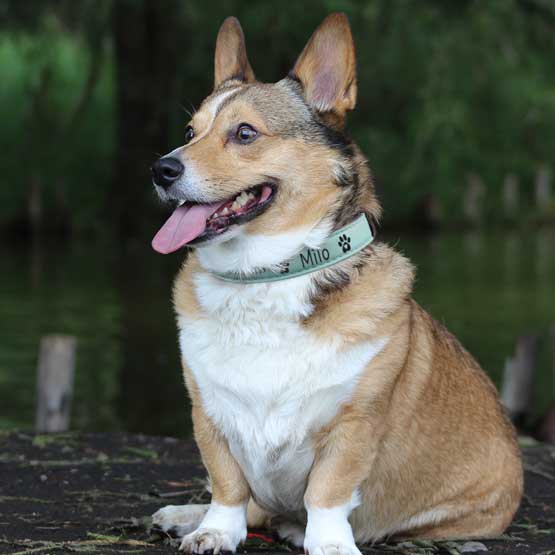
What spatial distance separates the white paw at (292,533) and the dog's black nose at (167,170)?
1.65 metres

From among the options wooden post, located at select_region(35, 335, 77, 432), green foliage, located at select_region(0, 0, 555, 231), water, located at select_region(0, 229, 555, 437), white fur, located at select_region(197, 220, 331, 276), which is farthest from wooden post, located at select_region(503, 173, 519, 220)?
white fur, located at select_region(197, 220, 331, 276)

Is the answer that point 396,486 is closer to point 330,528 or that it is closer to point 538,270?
point 330,528

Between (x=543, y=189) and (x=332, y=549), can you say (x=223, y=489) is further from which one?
(x=543, y=189)

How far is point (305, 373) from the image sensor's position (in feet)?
15.5

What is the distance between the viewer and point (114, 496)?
20.2 feet

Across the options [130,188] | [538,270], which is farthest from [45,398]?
[538,270]

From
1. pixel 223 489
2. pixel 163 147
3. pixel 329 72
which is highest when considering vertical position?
pixel 329 72

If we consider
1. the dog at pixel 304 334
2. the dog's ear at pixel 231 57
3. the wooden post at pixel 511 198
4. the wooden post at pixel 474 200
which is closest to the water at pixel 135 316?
the wooden post at pixel 474 200

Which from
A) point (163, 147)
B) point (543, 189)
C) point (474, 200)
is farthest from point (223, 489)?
point (543, 189)

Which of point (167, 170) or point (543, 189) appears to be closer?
point (167, 170)

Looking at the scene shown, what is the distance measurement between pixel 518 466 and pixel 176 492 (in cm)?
185

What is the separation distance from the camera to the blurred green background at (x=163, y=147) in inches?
513

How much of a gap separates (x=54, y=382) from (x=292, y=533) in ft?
15.3

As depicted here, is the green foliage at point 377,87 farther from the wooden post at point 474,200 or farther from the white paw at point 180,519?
the white paw at point 180,519
